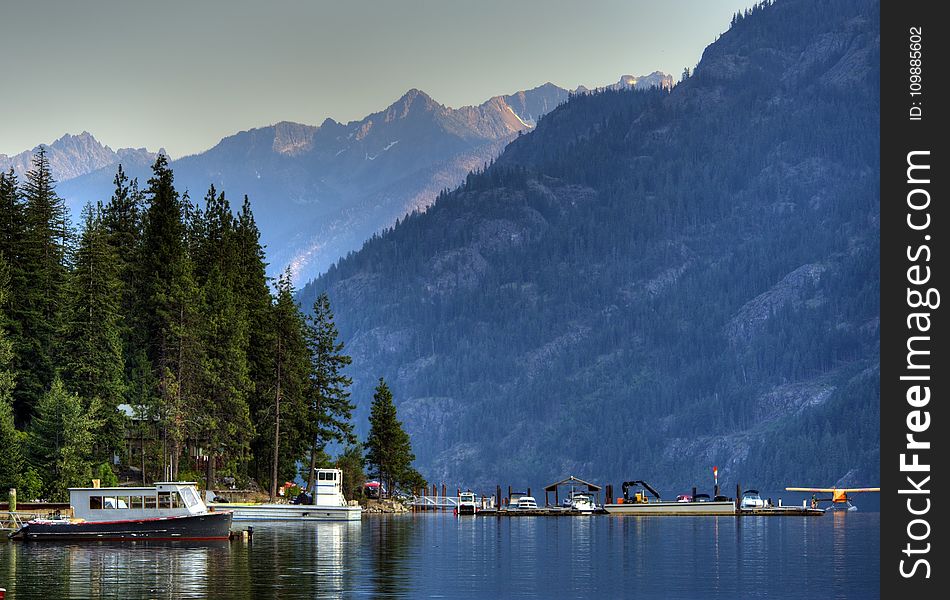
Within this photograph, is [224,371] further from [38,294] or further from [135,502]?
[135,502]

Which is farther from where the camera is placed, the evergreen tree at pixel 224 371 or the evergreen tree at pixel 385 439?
the evergreen tree at pixel 385 439

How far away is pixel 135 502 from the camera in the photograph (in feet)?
296

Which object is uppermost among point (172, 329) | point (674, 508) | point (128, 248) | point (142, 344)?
point (128, 248)

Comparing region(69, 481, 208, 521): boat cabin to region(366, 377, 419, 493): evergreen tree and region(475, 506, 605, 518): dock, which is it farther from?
region(475, 506, 605, 518): dock

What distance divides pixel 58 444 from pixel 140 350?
27576mm

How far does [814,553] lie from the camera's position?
90.4 metres

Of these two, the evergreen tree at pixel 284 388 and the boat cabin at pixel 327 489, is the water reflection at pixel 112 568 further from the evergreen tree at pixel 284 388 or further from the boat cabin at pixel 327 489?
the evergreen tree at pixel 284 388

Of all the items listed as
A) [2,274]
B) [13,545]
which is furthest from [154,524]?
[2,274]

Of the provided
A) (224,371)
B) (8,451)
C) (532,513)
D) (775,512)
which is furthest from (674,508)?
(8,451)

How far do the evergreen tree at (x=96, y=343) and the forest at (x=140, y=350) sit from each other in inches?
5.4

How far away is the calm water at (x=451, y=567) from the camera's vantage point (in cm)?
5788

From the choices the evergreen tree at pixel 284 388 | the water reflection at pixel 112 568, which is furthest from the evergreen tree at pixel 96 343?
the water reflection at pixel 112 568
